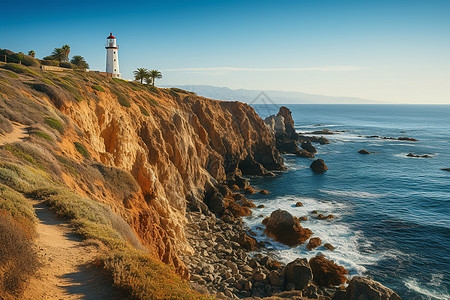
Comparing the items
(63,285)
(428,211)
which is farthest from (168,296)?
(428,211)

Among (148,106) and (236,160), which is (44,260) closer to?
(148,106)

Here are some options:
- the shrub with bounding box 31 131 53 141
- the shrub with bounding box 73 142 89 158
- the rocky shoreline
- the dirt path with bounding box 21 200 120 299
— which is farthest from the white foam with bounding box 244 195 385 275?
the shrub with bounding box 31 131 53 141

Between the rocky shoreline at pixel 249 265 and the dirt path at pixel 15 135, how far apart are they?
42.8 ft

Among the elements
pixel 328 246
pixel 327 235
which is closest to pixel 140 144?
pixel 328 246

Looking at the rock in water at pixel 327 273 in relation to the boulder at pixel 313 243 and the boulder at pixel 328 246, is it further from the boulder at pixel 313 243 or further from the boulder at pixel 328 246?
the boulder at pixel 313 243

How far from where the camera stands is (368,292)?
17891 millimetres

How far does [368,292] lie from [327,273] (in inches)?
267

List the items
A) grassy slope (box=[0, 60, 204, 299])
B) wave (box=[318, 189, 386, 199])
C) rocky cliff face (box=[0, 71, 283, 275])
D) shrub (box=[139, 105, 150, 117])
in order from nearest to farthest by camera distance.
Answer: grassy slope (box=[0, 60, 204, 299]) < rocky cliff face (box=[0, 71, 283, 275]) < shrub (box=[139, 105, 150, 117]) < wave (box=[318, 189, 386, 199])

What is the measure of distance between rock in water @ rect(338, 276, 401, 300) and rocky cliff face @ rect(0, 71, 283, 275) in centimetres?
1189

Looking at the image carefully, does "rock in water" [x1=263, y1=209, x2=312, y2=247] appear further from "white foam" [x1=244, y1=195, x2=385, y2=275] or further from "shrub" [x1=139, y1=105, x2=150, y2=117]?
"shrub" [x1=139, y1=105, x2=150, y2=117]

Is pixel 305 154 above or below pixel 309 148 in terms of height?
Result: below

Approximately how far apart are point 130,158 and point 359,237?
92.6 feet

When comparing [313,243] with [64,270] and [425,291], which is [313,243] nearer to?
[425,291]

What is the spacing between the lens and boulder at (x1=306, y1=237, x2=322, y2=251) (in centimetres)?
3038
